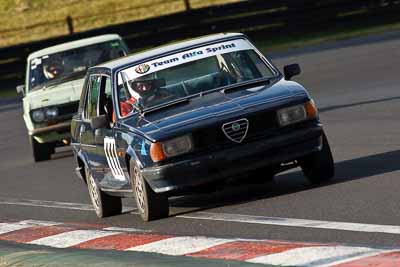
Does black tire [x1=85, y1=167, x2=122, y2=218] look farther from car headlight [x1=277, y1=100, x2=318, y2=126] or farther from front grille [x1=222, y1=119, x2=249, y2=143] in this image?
car headlight [x1=277, y1=100, x2=318, y2=126]

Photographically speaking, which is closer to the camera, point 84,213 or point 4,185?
point 84,213

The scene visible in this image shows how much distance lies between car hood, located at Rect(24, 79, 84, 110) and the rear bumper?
25.5ft

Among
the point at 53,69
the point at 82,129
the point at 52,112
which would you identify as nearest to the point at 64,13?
the point at 53,69

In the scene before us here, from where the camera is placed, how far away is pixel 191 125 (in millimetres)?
10055

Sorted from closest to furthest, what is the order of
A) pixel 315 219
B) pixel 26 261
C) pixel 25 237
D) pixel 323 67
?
1. pixel 26 261
2. pixel 315 219
3. pixel 25 237
4. pixel 323 67

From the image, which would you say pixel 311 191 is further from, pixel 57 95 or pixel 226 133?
pixel 57 95

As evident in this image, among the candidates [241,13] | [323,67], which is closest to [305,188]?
[323,67]

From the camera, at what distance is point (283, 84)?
35.4ft

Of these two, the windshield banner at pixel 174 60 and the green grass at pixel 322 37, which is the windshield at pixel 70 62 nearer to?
the windshield banner at pixel 174 60

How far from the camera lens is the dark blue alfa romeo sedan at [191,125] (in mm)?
10023

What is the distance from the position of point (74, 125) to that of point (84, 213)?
89 cm

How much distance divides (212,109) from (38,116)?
8.16m

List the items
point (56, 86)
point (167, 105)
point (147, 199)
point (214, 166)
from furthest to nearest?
point (56, 86)
point (167, 105)
point (147, 199)
point (214, 166)

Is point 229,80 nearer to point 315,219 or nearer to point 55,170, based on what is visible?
point 315,219
